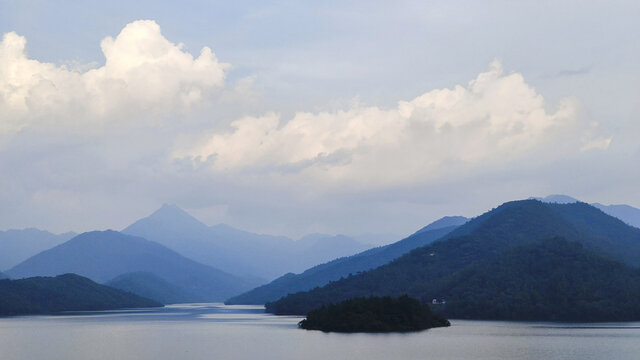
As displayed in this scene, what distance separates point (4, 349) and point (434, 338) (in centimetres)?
8886

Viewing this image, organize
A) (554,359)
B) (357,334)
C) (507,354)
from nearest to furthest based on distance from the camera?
(554,359), (507,354), (357,334)

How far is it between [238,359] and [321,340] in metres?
40.8

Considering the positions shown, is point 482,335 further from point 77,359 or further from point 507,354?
point 77,359

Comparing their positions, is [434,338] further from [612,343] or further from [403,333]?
[612,343]

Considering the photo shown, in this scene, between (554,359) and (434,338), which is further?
(434,338)

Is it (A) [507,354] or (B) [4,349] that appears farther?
(B) [4,349]

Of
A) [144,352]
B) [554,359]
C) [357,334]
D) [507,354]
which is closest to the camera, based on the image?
[554,359]

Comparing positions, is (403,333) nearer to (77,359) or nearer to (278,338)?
(278,338)

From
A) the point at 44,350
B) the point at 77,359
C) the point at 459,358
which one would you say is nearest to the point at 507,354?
the point at 459,358

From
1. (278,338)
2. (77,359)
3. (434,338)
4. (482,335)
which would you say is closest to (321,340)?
(278,338)

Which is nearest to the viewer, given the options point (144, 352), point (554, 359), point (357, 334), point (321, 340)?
point (554, 359)

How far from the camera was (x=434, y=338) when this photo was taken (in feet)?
557

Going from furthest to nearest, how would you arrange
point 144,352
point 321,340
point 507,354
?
point 321,340
point 144,352
point 507,354

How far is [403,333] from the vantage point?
190750mm
